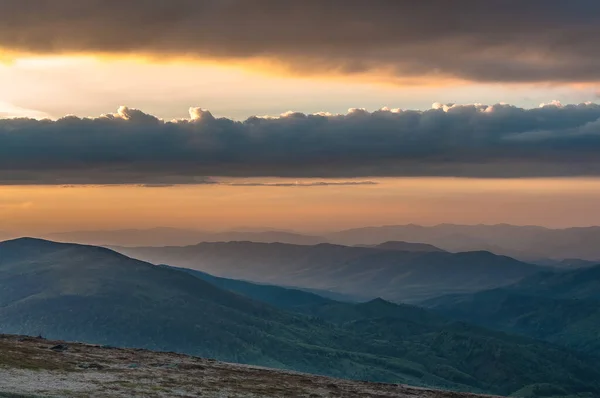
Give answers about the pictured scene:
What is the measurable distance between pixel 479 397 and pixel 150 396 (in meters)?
77.6

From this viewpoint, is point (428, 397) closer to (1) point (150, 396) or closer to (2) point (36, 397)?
(1) point (150, 396)

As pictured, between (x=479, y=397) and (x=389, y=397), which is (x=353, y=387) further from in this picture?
(x=479, y=397)

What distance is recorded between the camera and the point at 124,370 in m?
142

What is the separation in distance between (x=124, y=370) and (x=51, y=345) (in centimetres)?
3454

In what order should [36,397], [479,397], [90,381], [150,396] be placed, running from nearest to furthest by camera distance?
[36,397]
[150,396]
[90,381]
[479,397]

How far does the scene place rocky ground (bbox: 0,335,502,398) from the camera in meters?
115

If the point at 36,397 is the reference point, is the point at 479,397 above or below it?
below

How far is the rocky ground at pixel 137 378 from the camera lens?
4540 inches

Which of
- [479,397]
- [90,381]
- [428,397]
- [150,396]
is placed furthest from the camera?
[479,397]

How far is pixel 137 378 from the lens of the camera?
133250mm

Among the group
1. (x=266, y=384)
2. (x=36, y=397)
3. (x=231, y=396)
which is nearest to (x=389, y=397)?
(x=266, y=384)

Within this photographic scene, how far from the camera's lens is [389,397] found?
491ft

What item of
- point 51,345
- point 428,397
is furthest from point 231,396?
point 51,345

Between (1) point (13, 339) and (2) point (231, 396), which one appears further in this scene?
(1) point (13, 339)
